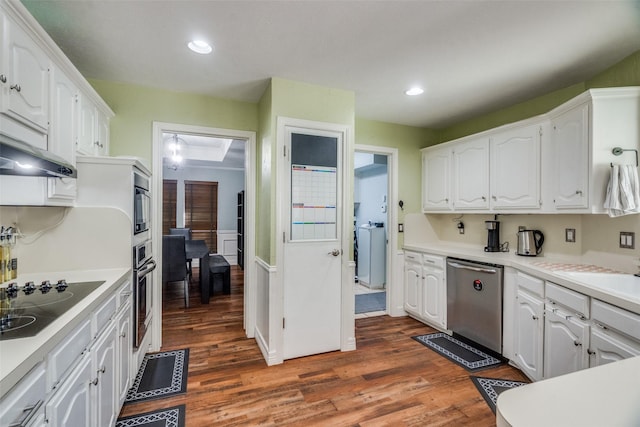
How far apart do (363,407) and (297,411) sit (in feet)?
1.44

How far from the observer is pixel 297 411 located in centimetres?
196

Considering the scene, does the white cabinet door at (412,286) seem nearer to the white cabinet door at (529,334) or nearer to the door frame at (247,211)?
the white cabinet door at (529,334)

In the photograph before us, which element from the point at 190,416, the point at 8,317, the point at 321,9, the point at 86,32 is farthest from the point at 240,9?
the point at 190,416

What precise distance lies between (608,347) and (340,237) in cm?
187

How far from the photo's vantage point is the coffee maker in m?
3.14

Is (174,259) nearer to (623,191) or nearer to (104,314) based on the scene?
(104,314)

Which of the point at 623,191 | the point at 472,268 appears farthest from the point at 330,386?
the point at 623,191

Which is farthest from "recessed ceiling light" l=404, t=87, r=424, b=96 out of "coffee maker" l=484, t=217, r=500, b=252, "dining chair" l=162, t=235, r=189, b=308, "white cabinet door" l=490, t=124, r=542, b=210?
"dining chair" l=162, t=235, r=189, b=308

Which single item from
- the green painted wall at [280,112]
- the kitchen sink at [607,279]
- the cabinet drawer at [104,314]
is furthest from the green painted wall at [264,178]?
the kitchen sink at [607,279]

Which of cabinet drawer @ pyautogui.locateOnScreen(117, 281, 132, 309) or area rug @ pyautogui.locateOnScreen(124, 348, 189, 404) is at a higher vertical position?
cabinet drawer @ pyautogui.locateOnScreen(117, 281, 132, 309)

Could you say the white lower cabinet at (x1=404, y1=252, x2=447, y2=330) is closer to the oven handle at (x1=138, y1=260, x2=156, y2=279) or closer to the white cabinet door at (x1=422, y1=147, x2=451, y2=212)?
the white cabinet door at (x1=422, y1=147, x2=451, y2=212)

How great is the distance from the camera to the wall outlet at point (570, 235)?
2.58 metres

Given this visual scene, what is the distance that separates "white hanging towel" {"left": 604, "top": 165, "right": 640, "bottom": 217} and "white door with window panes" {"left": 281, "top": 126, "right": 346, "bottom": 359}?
6.25 ft

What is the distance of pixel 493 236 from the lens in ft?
10.4
